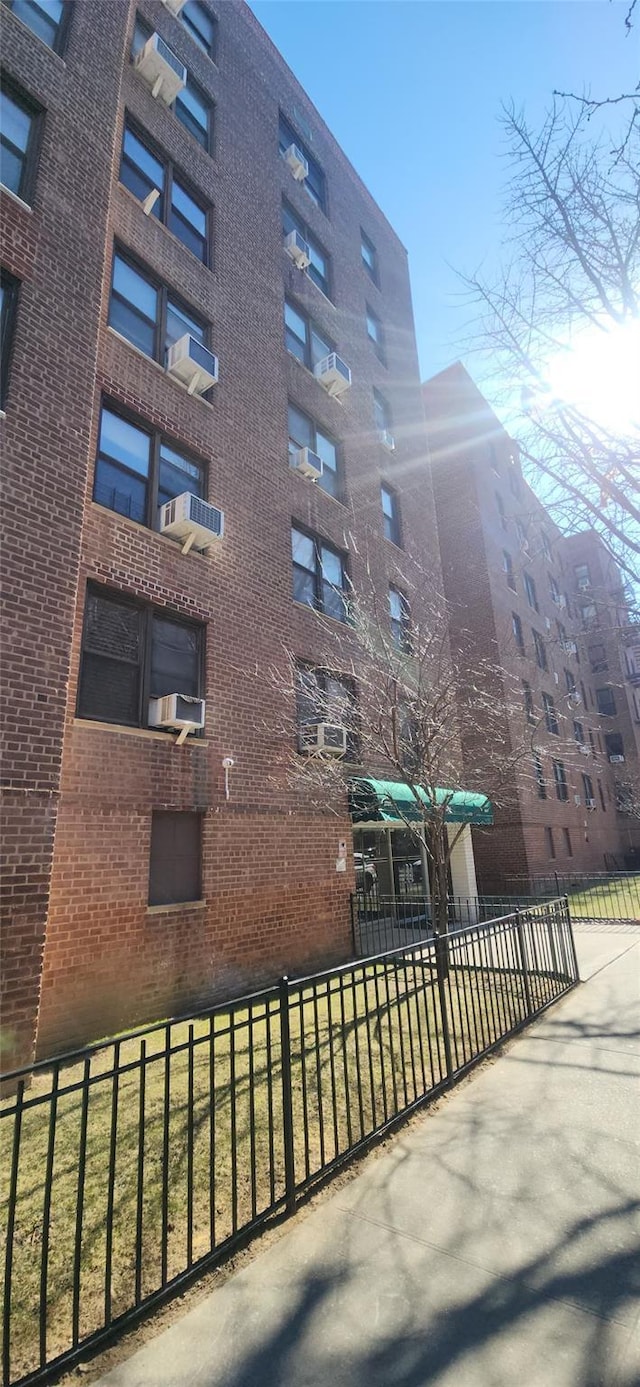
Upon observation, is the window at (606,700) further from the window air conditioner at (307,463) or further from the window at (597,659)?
the window air conditioner at (307,463)

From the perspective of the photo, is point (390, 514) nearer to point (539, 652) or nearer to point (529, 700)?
point (529, 700)

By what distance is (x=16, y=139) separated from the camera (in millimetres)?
7738

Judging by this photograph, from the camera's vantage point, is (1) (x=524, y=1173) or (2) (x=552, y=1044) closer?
(1) (x=524, y=1173)

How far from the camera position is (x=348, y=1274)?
2.95m

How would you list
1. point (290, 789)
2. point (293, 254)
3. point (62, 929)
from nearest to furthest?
point (62, 929)
point (290, 789)
point (293, 254)

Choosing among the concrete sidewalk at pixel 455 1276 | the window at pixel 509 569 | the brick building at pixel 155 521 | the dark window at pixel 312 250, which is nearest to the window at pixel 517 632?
the window at pixel 509 569

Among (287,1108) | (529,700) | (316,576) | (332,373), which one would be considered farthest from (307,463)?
(529,700)

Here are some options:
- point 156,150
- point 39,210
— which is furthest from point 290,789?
point 156,150

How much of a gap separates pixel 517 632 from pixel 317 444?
12484mm

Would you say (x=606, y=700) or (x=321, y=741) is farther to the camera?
(x=606, y=700)

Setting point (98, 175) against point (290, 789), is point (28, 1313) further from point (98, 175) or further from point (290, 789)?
point (98, 175)

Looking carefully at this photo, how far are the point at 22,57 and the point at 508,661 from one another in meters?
17.9

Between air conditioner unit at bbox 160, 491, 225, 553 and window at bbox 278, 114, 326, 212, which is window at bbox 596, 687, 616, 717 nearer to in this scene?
window at bbox 278, 114, 326, 212

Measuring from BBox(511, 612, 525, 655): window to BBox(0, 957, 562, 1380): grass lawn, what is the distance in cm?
1783
